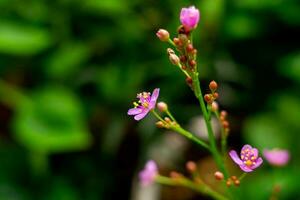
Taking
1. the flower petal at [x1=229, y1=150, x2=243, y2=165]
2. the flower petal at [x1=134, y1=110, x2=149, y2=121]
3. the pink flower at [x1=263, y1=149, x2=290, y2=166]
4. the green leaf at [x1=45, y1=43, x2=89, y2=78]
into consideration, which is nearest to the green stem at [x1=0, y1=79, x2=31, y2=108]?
the green leaf at [x1=45, y1=43, x2=89, y2=78]

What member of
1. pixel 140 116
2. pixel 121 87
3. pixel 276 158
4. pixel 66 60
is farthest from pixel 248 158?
pixel 66 60

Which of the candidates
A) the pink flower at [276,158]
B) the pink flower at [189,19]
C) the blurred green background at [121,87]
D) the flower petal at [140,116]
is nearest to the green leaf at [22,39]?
the blurred green background at [121,87]

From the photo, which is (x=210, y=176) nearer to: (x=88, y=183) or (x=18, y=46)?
(x=88, y=183)

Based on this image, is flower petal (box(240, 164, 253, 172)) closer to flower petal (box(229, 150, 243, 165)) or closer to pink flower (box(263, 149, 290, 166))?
flower petal (box(229, 150, 243, 165))

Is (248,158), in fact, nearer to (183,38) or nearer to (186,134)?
(186,134)

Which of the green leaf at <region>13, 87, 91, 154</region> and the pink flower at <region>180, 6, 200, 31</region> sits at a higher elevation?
the green leaf at <region>13, 87, 91, 154</region>

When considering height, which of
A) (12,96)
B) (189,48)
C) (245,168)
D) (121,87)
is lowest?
(245,168)

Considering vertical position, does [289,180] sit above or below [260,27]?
below

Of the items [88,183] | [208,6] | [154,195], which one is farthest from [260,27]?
[88,183]

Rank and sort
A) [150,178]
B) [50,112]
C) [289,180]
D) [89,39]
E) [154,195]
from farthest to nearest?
[89,39]
[50,112]
[154,195]
[289,180]
[150,178]
